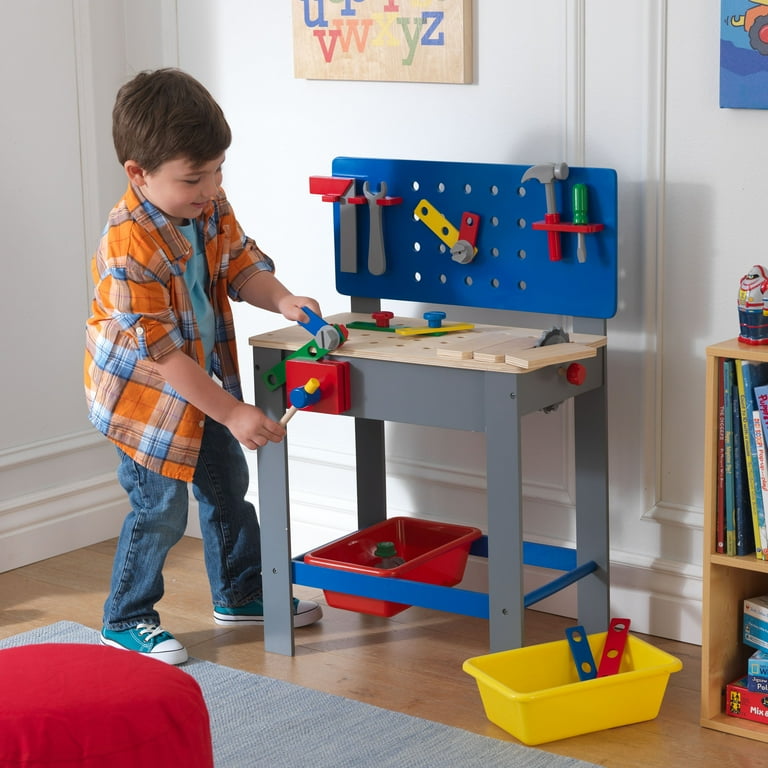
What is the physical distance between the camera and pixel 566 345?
6.81ft

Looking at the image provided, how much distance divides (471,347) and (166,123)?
1.97ft

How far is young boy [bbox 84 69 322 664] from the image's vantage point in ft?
6.77

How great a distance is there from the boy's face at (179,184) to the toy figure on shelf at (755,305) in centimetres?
86

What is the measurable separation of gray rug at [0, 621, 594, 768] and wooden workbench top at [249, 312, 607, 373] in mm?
566

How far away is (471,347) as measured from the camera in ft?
6.75

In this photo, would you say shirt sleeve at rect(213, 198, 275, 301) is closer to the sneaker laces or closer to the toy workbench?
the toy workbench

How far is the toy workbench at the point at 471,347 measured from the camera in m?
2.02

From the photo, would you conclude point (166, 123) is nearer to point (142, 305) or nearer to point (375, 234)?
point (142, 305)

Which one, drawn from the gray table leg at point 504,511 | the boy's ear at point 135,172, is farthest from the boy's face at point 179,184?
the gray table leg at point 504,511

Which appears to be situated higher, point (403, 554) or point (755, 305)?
point (755, 305)

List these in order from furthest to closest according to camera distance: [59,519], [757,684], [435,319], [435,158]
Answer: [59,519] < [435,158] < [435,319] < [757,684]

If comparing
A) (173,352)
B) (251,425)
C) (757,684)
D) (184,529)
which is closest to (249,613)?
(184,529)

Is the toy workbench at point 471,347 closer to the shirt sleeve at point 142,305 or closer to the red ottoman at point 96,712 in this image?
the shirt sleeve at point 142,305

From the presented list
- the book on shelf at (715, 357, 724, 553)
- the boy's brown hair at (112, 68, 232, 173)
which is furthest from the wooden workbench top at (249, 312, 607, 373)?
the boy's brown hair at (112, 68, 232, 173)
